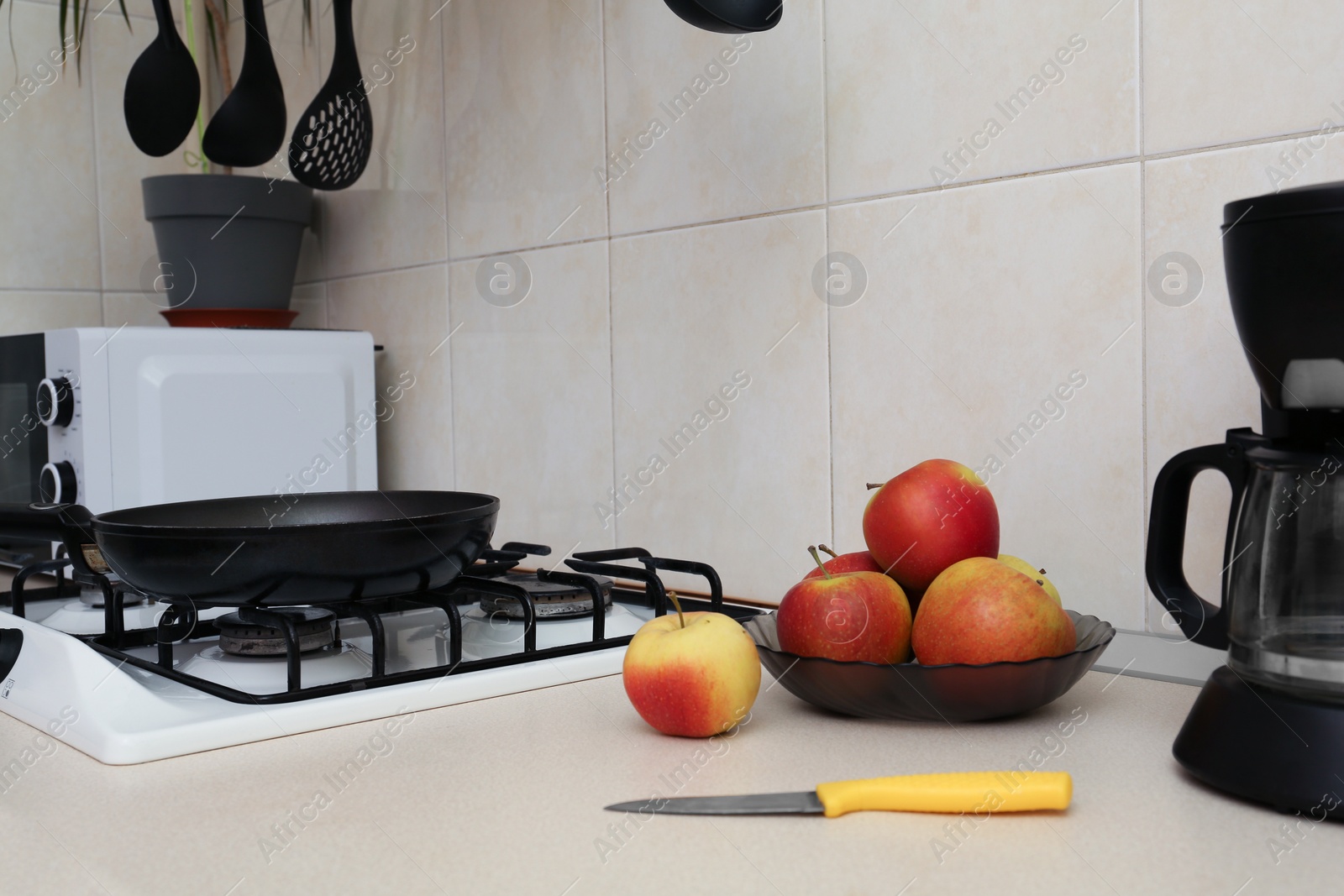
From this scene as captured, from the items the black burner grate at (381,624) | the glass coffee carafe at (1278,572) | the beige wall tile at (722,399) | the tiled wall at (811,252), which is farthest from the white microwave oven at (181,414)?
the glass coffee carafe at (1278,572)

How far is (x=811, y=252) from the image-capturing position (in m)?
1.05

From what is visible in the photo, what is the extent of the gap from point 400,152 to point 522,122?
284mm

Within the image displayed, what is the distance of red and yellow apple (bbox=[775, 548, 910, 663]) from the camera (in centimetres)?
67

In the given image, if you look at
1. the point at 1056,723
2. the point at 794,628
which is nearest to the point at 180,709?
the point at 794,628

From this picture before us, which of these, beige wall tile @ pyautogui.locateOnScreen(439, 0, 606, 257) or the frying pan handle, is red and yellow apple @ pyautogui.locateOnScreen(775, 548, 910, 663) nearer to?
the frying pan handle

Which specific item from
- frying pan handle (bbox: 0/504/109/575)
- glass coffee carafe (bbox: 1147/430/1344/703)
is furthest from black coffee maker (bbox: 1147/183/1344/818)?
frying pan handle (bbox: 0/504/109/575)

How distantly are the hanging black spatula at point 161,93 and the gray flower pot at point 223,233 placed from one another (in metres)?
0.08

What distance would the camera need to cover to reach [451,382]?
1.50 meters

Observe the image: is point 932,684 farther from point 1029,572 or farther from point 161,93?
point 161,93

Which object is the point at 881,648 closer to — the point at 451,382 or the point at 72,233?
the point at 451,382

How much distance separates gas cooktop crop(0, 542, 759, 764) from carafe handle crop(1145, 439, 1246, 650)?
0.39 metres

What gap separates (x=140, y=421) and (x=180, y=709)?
2.49 ft

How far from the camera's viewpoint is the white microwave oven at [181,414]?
4.34 ft

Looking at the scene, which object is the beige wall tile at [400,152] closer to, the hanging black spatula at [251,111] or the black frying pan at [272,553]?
the hanging black spatula at [251,111]
